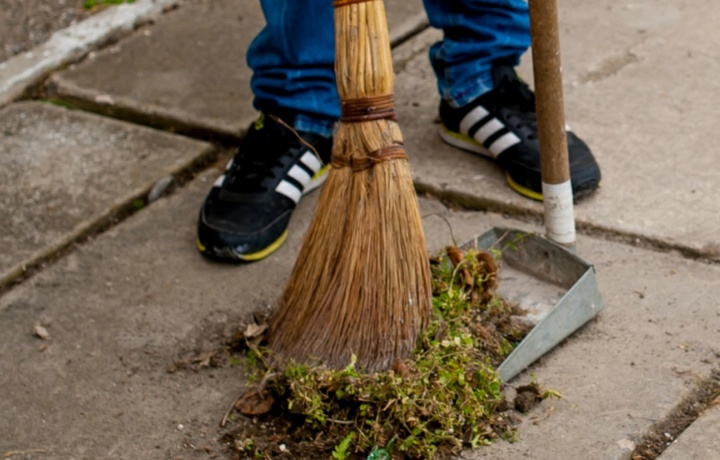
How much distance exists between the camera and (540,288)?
2115 mm

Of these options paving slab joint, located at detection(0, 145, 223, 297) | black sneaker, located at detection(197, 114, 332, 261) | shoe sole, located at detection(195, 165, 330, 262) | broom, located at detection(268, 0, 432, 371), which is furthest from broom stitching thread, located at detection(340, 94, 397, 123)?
paving slab joint, located at detection(0, 145, 223, 297)

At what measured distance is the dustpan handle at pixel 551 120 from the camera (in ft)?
6.13

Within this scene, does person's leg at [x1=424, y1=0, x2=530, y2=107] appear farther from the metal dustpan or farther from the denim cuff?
the metal dustpan

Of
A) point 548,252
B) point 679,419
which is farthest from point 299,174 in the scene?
point 679,419

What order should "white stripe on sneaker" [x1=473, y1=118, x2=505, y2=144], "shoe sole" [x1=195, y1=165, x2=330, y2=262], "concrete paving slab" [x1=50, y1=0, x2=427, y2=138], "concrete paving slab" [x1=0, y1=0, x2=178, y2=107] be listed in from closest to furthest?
1. "shoe sole" [x1=195, y1=165, x2=330, y2=262]
2. "white stripe on sneaker" [x1=473, y1=118, x2=505, y2=144]
3. "concrete paving slab" [x1=50, y1=0, x2=427, y2=138]
4. "concrete paving slab" [x1=0, y1=0, x2=178, y2=107]

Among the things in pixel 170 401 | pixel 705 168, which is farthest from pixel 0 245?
pixel 705 168

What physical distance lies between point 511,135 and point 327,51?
456mm

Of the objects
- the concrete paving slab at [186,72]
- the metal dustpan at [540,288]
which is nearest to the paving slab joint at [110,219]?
the concrete paving slab at [186,72]

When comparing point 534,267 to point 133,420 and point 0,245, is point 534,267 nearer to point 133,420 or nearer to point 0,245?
point 133,420

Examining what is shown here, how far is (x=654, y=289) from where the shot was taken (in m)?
2.14

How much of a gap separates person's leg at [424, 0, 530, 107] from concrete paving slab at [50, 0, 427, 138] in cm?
58

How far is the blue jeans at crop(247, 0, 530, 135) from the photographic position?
243 centimetres

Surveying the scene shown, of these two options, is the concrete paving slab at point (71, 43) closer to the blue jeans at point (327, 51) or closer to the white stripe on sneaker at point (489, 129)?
the blue jeans at point (327, 51)

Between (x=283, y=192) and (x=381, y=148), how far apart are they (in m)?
0.65
